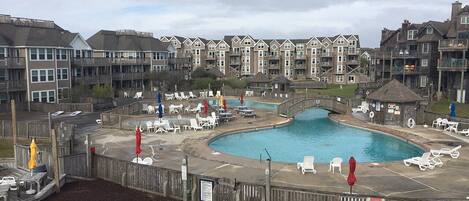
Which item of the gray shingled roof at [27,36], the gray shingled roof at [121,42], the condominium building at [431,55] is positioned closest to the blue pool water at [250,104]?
the condominium building at [431,55]

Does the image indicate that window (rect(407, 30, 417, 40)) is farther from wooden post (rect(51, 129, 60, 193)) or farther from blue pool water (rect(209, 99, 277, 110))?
wooden post (rect(51, 129, 60, 193))

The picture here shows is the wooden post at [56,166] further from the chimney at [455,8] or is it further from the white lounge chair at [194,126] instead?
the chimney at [455,8]

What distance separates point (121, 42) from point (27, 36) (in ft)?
73.4

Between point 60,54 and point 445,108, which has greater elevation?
point 60,54

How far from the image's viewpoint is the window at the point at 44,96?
4538 cm

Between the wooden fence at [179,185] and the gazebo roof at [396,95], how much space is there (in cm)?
2297

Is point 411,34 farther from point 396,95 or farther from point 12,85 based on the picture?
point 12,85

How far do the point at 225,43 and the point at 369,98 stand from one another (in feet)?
207

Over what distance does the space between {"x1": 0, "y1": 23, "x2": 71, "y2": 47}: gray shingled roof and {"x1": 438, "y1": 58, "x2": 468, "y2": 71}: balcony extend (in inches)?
1726

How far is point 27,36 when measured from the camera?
149 ft

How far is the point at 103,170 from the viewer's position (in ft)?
55.9

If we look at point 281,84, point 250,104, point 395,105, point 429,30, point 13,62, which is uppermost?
point 429,30

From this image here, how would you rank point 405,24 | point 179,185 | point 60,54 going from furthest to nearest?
1. point 405,24
2. point 60,54
3. point 179,185

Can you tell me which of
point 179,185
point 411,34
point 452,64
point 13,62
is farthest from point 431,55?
point 179,185
